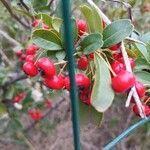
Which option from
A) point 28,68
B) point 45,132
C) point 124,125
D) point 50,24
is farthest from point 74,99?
point 124,125

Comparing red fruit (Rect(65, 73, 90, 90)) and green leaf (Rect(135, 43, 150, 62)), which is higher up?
green leaf (Rect(135, 43, 150, 62))

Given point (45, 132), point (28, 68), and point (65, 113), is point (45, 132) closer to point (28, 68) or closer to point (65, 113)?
point (65, 113)

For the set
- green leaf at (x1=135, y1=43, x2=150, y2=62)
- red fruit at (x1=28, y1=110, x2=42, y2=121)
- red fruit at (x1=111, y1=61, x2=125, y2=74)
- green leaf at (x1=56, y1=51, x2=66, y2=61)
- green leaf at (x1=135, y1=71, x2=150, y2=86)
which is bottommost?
red fruit at (x1=28, y1=110, x2=42, y2=121)

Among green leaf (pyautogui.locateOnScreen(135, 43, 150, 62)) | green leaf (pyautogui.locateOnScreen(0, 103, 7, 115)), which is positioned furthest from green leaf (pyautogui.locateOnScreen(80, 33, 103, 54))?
green leaf (pyautogui.locateOnScreen(0, 103, 7, 115))

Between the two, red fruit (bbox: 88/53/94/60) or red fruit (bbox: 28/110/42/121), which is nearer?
red fruit (bbox: 88/53/94/60)

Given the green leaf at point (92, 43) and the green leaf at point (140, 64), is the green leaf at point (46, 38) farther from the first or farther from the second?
the green leaf at point (140, 64)

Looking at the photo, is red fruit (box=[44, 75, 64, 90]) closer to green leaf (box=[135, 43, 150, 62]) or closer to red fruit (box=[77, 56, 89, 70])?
red fruit (box=[77, 56, 89, 70])

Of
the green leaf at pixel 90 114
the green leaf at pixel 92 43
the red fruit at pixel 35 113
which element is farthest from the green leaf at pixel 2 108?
the green leaf at pixel 92 43
